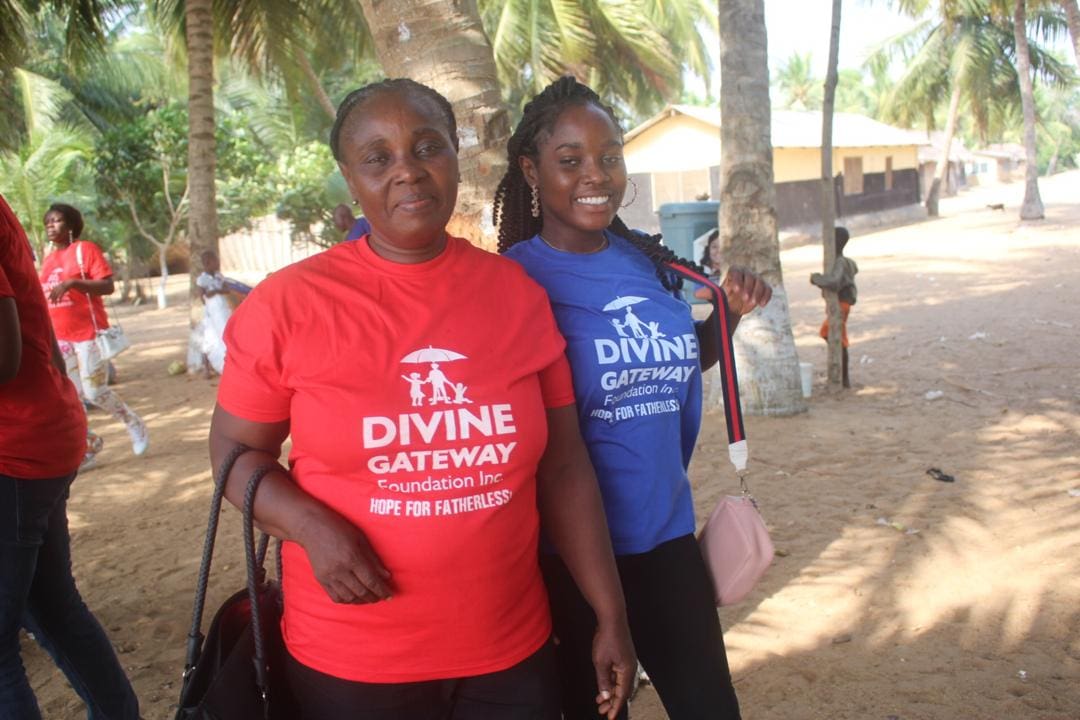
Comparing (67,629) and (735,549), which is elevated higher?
→ (735,549)

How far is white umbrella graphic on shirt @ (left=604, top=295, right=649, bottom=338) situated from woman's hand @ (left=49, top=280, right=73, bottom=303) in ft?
18.8

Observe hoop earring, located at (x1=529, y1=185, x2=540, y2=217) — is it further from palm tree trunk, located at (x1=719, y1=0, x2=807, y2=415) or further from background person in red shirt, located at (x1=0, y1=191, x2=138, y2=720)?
palm tree trunk, located at (x1=719, y1=0, x2=807, y2=415)

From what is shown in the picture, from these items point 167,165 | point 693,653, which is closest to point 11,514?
point 693,653

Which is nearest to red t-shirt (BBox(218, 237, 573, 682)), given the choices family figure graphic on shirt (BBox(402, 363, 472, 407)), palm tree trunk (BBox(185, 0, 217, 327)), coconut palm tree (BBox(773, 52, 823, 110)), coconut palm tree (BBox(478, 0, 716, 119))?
family figure graphic on shirt (BBox(402, 363, 472, 407))

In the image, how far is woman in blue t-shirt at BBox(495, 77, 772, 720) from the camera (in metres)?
2.00

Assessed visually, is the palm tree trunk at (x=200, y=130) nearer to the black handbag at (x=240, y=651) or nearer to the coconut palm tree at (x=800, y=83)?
the black handbag at (x=240, y=651)

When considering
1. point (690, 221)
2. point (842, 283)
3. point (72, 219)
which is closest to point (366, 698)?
point (72, 219)

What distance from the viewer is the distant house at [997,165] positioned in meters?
59.0

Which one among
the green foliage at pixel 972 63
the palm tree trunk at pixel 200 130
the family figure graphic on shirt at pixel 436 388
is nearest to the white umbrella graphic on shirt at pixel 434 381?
the family figure graphic on shirt at pixel 436 388

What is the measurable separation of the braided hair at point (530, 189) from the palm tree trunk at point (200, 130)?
8.60 metres

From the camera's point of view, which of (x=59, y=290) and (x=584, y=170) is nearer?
(x=584, y=170)

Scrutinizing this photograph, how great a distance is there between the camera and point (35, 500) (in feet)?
7.79

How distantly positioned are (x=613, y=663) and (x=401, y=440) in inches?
26.2

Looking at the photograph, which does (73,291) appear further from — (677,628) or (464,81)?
(677,628)
